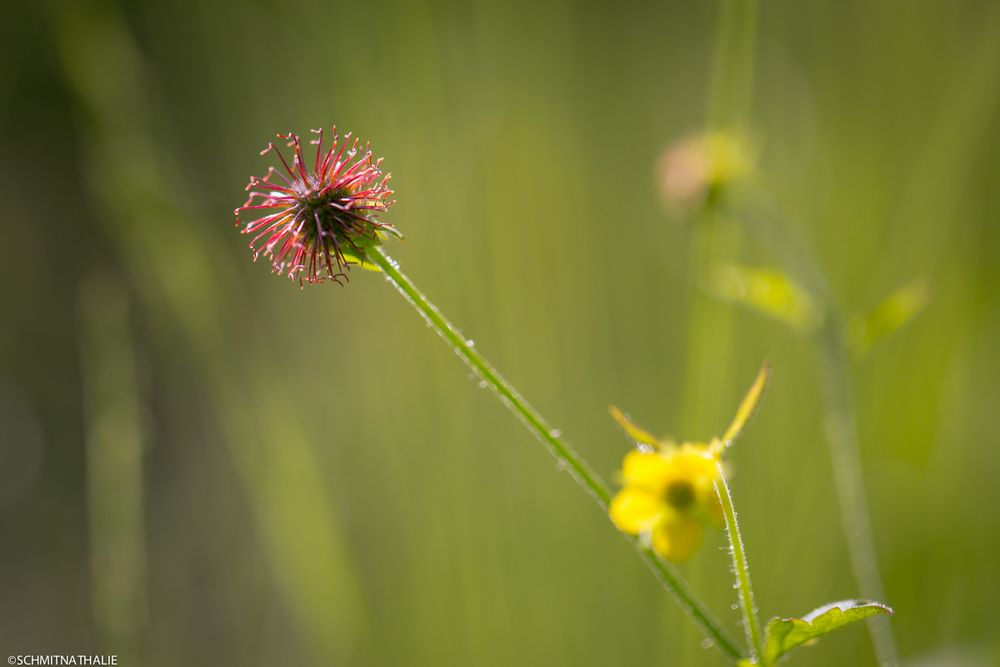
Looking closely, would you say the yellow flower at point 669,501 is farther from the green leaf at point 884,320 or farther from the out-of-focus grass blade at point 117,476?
the out-of-focus grass blade at point 117,476

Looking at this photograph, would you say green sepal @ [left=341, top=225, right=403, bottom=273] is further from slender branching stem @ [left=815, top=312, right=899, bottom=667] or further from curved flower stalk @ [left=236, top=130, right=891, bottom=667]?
slender branching stem @ [left=815, top=312, right=899, bottom=667]

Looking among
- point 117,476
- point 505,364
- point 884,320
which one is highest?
point 505,364

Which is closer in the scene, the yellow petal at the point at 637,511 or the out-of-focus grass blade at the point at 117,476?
the yellow petal at the point at 637,511

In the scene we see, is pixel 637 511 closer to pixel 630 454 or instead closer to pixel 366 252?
pixel 630 454

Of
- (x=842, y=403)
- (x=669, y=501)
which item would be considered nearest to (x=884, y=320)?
(x=842, y=403)

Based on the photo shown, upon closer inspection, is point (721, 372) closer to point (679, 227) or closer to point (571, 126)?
point (571, 126)

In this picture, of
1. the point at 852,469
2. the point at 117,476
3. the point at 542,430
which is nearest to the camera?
the point at 542,430

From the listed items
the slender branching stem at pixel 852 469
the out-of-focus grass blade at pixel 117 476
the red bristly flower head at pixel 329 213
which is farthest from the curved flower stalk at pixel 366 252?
the out-of-focus grass blade at pixel 117 476
